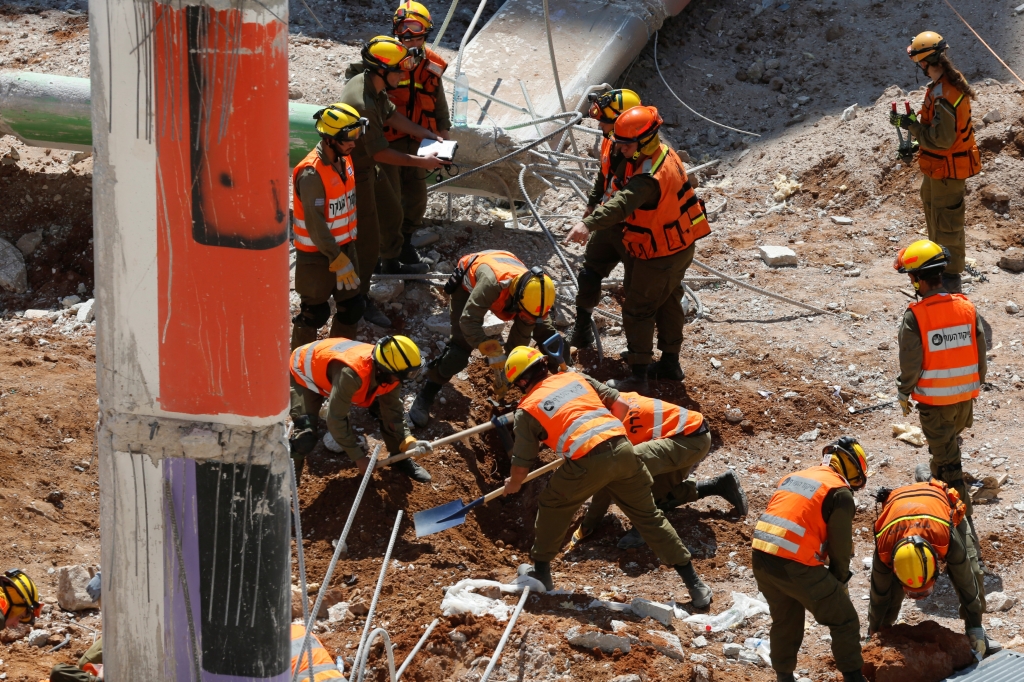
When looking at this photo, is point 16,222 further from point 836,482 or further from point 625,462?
point 836,482

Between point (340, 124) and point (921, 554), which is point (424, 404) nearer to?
point (340, 124)

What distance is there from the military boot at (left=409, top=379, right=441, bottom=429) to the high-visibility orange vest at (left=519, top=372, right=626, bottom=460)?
4.97 feet

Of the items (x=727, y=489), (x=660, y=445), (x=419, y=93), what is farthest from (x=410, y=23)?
(x=727, y=489)

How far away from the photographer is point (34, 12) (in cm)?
1045

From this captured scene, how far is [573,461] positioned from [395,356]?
3.72 feet

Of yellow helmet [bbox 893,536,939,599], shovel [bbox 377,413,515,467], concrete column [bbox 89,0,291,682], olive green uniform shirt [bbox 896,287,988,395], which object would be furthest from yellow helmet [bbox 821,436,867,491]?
concrete column [bbox 89,0,291,682]

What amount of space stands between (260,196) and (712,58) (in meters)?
10.1

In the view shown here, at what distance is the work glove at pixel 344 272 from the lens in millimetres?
6246

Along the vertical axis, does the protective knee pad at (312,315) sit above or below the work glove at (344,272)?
below

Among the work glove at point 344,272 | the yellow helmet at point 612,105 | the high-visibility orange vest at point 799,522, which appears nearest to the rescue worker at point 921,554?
the high-visibility orange vest at point 799,522

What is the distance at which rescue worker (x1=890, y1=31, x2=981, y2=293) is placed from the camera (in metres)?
7.39

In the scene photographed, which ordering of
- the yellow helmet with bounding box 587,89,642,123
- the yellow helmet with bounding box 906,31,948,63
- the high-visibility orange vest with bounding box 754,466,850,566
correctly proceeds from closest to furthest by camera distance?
the high-visibility orange vest with bounding box 754,466,850,566
the yellow helmet with bounding box 587,89,642,123
the yellow helmet with bounding box 906,31,948,63

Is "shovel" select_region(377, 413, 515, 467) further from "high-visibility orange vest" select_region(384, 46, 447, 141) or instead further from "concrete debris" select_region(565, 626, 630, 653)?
"high-visibility orange vest" select_region(384, 46, 447, 141)

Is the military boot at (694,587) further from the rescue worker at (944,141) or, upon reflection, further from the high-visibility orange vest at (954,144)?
the high-visibility orange vest at (954,144)
